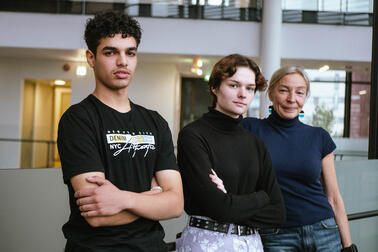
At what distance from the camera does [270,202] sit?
1722 millimetres

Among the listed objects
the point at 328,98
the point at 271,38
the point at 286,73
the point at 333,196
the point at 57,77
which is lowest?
the point at 333,196

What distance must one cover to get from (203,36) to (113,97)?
7.14 metres

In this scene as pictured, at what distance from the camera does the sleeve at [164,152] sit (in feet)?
5.18

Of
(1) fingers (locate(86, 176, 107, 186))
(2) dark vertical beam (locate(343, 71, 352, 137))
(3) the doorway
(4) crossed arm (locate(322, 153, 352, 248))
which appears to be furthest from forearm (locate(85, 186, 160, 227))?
(2) dark vertical beam (locate(343, 71, 352, 137))

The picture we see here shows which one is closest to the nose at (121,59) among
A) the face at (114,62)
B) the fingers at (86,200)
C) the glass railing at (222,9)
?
the face at (114,62)

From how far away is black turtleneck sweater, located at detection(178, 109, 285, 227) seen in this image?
1.57 metres

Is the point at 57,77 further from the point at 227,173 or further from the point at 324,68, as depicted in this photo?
the point at 227,173

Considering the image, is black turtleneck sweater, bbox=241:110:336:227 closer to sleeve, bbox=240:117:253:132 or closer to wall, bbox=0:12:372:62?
sleeve, bbox=240:117:253:132

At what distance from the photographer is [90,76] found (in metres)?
10.8

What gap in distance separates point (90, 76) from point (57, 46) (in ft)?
8.09

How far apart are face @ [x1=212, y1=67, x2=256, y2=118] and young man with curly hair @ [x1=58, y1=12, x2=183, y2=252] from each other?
261 millimetres

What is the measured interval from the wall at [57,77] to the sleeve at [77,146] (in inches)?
371

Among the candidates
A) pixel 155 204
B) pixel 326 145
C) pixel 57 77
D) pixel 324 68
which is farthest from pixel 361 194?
pixel 57 77

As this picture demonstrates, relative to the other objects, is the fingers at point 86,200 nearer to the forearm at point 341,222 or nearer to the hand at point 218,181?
the hand at point 218,181
